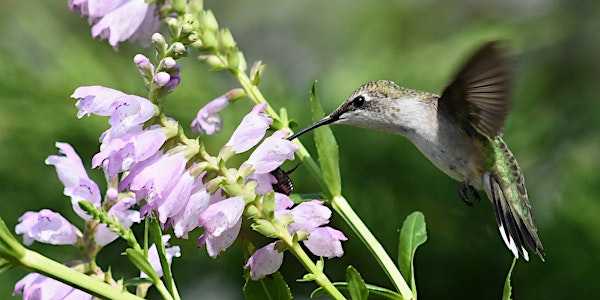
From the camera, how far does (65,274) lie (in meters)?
0.60

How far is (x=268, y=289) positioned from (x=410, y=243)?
180 millimetres

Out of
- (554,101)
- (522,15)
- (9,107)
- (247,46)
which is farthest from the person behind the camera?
(247,46)

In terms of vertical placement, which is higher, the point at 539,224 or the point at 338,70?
the point at 338,70

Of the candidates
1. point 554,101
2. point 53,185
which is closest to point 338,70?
point 554,101

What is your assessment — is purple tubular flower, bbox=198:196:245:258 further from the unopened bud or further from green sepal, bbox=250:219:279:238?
the unopened bud

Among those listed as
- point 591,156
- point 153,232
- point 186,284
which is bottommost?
point 186,284

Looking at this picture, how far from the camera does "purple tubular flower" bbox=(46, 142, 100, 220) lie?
2.70ft

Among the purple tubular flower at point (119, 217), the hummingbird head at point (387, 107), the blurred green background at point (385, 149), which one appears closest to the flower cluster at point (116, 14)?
the purple tubular flower at point (119, 217)

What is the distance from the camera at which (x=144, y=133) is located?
691 millimetres

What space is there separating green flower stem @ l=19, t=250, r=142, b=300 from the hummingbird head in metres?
0.58

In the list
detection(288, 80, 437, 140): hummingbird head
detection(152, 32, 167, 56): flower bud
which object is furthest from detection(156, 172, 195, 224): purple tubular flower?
detection(288, 80, 437, 140): hummingbird head

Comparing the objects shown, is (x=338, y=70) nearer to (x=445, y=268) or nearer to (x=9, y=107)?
(x=445, y=268)

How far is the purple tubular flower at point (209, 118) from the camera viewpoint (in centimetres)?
94

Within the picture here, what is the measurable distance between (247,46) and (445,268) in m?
1.74
